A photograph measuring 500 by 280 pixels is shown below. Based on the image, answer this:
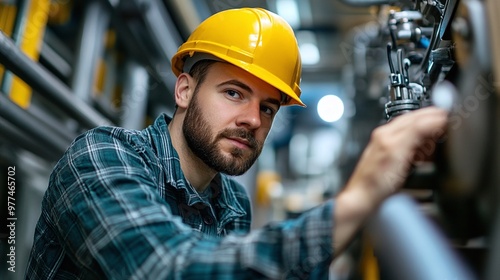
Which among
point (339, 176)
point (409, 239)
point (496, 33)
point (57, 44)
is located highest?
point (57, 44)

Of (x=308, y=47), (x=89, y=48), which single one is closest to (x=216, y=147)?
(x=89, y=48)

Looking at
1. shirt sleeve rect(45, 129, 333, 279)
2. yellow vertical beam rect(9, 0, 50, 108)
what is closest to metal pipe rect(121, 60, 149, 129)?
yellow vertical beam rect(9, 0, 50, 108)

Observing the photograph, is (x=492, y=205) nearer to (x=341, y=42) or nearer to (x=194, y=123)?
(x=194, y=123)

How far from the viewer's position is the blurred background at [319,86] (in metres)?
0.87

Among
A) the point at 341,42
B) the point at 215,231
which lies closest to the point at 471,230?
the point at 215,231

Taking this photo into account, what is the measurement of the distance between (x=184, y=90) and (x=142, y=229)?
0.56 m

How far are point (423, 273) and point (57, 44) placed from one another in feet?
7.54

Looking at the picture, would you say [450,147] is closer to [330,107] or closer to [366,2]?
[366,2]

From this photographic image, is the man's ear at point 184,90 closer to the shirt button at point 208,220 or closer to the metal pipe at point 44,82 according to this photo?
the shirt button at point 208,220

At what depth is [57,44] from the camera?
110 inches

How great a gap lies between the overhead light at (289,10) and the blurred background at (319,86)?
2 cm

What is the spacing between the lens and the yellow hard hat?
1.22m

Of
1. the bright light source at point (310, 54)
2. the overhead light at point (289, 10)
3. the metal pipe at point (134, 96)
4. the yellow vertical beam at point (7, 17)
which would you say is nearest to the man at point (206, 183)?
the yellow vertical beam at point (7, 17)

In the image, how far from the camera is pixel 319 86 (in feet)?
14.0
